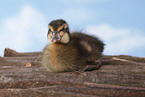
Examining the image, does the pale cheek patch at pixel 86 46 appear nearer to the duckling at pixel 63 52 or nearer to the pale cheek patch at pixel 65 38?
the duckling at pixel 63 52

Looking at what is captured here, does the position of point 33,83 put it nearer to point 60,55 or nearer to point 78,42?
point 60,55

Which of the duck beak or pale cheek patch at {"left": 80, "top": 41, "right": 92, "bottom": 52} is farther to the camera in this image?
pale cheek patch at {"left": 80, "top": 41, "right": 92, "bottom": 52}

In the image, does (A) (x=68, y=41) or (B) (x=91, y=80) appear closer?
(B) (x=91, y=80)

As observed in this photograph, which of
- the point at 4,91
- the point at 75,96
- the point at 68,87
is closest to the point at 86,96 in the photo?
the point at 75,96

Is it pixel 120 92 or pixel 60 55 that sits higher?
pixel 60 55

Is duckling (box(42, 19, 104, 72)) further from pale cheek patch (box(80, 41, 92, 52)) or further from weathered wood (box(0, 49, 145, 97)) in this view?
weathered wood (box(0, 49, 145, 97))

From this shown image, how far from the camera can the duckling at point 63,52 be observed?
2373mm

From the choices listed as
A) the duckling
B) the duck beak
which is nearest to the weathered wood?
the duckling

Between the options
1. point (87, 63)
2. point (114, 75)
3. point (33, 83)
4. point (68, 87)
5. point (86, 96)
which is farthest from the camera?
point (87, 63)

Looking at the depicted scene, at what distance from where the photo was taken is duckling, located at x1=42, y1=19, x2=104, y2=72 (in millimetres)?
2373

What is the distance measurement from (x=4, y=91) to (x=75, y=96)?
0.64 meters

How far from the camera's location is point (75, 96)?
5.36 feet

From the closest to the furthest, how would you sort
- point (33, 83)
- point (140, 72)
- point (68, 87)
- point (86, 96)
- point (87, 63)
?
point (86, 96) < point (68, 87) < point (33, 83) < point (140, 72) < point (87, 63)

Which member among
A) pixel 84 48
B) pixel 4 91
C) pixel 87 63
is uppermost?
pixel 84 48
